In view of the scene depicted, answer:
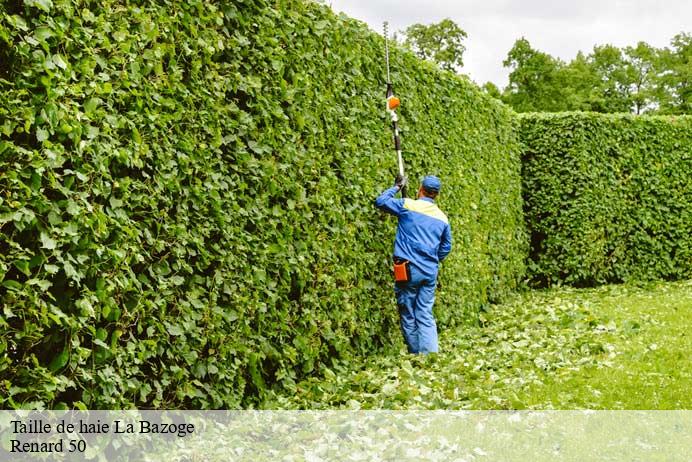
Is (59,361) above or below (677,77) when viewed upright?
below

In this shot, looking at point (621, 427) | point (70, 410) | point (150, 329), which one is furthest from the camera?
point (621, 427)

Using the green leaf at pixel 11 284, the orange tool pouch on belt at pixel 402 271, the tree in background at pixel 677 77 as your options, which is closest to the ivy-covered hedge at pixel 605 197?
the orange tool pouch on belt at pixel 402 271

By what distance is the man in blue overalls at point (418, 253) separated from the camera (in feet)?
24.6

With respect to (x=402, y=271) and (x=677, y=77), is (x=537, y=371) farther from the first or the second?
(x=677, y=77)

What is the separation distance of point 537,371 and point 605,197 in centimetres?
878

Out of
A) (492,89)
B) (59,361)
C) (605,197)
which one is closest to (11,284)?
(59,361)

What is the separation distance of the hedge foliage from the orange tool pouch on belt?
0.25 meters

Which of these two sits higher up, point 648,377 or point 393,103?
point 393,103

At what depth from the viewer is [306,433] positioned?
4.87 metres

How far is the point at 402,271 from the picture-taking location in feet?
24.5

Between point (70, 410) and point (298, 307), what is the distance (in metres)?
2.65

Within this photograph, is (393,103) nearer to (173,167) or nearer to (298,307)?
(298,307)

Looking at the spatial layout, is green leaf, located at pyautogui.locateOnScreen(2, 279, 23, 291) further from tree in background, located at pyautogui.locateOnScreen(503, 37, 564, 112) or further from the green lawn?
tree in background, located at pyautogui.locateOnScreen(503, 37, 564, 112)

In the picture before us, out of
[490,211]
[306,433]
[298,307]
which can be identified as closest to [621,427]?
[306,433]
